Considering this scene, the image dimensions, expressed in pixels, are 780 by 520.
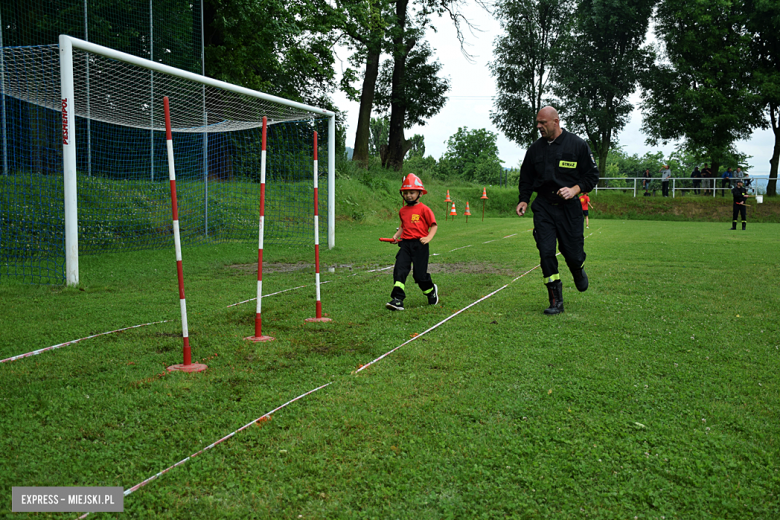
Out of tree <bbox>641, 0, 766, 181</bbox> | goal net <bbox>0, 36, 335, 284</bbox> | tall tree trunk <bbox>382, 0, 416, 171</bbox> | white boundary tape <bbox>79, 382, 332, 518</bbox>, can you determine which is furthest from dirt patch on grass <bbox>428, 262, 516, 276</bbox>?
tree <bbox>641, 0, 766, 181</bbox>

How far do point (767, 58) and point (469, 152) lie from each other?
1778 inches

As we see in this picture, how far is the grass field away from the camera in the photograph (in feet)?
8.04

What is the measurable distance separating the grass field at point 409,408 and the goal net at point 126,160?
13.3 ft

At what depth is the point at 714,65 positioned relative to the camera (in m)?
35.9

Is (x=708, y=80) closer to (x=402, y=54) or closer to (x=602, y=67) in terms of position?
(x=602, y=67)

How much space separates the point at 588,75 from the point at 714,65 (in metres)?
8.15

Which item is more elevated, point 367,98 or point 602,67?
point 602,67

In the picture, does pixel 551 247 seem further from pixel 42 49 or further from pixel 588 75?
pixel 588 75

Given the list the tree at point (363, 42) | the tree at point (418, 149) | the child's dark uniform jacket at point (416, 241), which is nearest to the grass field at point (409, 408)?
the child's dark uniform jacket at point (416, 241)

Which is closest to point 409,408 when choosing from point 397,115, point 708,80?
point 397,115

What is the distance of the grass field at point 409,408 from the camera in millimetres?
2449

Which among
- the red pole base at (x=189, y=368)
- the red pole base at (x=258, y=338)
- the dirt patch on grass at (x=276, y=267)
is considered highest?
the dirt patch on grass at (x=276, y=267)

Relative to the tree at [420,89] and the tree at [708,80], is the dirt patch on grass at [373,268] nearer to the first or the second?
the tree at [420,89]

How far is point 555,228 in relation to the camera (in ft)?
20.1
